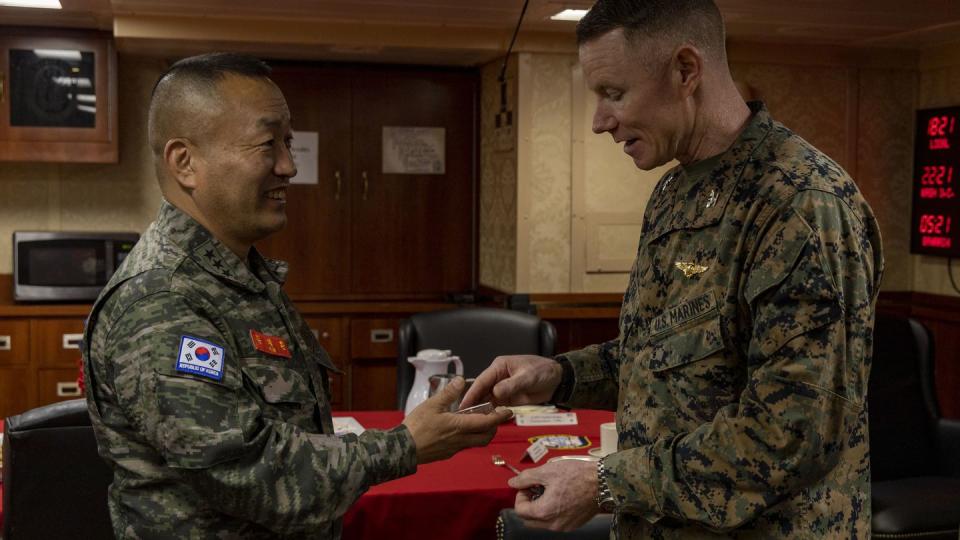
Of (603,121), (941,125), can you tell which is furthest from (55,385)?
(941,125)

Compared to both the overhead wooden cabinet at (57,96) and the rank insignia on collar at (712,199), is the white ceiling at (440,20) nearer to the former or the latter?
the overhead wooden cabinet at (57,96)

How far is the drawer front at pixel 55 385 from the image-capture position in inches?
197

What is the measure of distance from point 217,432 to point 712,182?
81 cm

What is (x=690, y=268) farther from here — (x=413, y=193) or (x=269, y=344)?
(x=413, y=193)

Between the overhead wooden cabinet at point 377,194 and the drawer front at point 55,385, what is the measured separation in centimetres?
118

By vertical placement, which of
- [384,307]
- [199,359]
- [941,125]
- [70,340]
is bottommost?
[70,340]

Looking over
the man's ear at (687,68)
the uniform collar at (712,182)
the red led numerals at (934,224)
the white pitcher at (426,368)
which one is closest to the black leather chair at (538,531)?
the uniform collar at (712,182)

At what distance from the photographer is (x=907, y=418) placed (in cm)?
370

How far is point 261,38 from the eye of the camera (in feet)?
16.0

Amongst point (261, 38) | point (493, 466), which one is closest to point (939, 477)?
point (493, 466)

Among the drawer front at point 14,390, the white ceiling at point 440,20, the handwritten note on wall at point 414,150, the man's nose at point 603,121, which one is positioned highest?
the white ceiling at point 440,20

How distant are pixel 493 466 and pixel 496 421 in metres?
0.95

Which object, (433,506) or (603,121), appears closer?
(603,121)

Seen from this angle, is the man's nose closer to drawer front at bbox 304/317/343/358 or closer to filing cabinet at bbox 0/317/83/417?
drawer front at bbox 304/317/343/358
